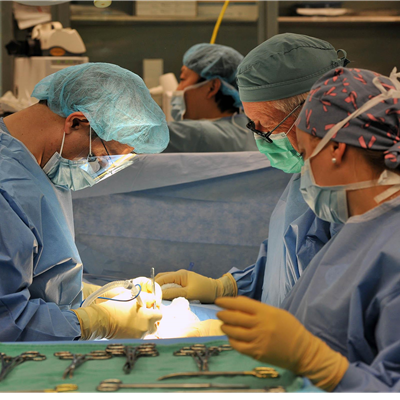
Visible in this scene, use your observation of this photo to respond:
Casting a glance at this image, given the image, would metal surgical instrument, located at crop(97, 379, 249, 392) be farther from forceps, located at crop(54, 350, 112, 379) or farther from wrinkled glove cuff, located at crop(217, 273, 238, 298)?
wrinkled glove cuff, located at crop(217, 273, 238, 298)

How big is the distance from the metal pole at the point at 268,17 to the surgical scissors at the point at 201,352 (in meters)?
3.46

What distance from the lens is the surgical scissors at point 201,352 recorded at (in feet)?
3.31

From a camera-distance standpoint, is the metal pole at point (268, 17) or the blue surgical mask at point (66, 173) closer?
the blue surgical mask at point (66, 173)

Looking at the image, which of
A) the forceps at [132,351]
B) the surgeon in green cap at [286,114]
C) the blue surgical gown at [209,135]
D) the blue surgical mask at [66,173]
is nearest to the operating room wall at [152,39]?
the blue surgical gown at [209,135]

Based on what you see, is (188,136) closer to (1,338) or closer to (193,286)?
(193,286)

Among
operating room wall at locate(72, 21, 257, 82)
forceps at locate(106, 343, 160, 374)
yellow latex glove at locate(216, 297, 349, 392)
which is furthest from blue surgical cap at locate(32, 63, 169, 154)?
operating room wall at locate(72, 21, 257, 82)

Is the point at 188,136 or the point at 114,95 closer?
the point at 114,95

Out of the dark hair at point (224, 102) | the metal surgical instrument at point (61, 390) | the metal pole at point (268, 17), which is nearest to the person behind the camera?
the metal surgical instrument at point (61, 390)

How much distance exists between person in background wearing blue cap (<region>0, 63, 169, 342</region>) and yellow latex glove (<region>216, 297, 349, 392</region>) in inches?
30.4

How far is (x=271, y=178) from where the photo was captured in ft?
8.14

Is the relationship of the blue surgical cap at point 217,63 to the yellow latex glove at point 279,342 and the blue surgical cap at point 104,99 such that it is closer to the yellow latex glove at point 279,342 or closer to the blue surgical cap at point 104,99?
the blue surgical cap at point 104,99

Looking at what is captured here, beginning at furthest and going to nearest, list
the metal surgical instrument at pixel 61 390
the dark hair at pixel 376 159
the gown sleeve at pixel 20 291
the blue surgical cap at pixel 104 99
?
the blue surgical cap at pixel 104 99 → the gown sleeve at pixel 20 291 → the dark hair at pixel 376 159 → the metal surgical instrument at pixel 61 390

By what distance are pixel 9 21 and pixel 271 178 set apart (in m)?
2.72

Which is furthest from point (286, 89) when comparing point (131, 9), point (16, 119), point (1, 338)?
point (131, 9)
